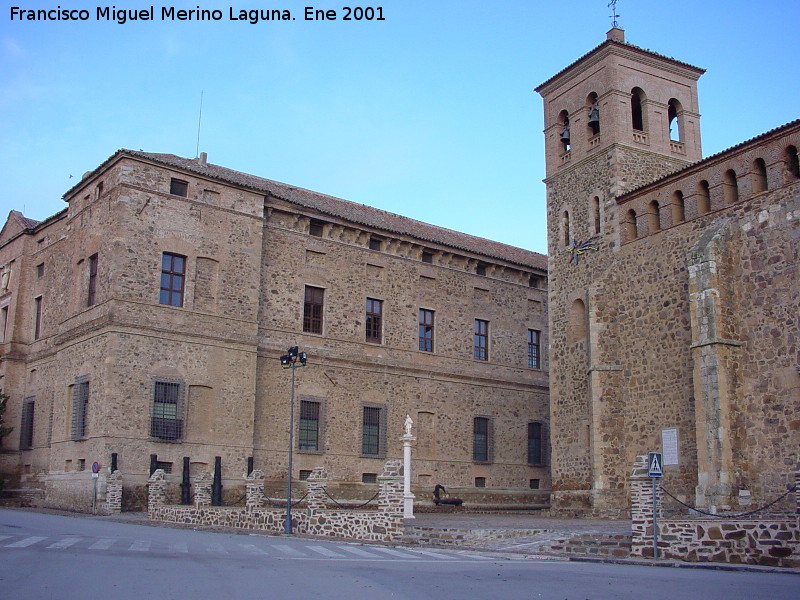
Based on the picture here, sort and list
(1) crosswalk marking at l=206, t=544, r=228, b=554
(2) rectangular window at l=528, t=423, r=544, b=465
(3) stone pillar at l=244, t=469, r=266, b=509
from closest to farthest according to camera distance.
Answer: (1) crosswalk marking at l=206, t=544, r=228, b=554 < (3) stone pillar at l=244, t=469, r=266, b=509 < (2) rectangular window at l=528, t=423, r=544, b=465

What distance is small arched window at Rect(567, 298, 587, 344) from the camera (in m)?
29.0

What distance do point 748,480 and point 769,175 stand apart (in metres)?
7.95

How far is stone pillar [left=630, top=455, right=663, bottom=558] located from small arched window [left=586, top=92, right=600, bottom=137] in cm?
1512

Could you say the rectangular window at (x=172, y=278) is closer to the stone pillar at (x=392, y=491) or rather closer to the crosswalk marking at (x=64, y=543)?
the stone pillar at (x=392, y=491)

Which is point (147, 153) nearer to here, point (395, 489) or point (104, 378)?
point (104, 378)

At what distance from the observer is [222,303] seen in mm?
29953

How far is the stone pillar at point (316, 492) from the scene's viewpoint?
2128cm

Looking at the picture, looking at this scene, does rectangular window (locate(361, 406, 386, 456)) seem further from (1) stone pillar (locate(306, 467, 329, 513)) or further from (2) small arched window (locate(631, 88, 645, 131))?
(2) small arched window (locate(631, 88, 645, 131))

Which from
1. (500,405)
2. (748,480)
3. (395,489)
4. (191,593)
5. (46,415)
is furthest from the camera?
(500,405)

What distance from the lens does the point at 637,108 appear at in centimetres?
2970

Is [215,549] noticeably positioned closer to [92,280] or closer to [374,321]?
[92,280]

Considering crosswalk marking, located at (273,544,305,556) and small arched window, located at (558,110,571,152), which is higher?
small arched window, located at (558,110,571,152)

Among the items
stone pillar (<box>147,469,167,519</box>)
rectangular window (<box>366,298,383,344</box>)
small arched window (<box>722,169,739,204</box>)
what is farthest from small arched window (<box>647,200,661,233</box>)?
stone pillar (<box>147,469,167,519</box>)

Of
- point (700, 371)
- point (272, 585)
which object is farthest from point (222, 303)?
point (272, 585)
